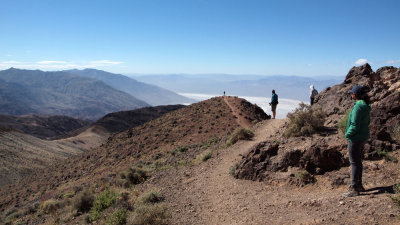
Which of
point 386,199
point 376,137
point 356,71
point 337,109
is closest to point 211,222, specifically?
point 386,199

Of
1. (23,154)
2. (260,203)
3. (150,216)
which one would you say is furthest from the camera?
(23,154)

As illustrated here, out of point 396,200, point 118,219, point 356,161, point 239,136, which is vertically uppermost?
point 356,161

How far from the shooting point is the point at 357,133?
483 cm

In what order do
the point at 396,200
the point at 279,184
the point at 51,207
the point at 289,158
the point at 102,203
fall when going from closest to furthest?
the point at 396,200 → the point at 279,184 → the point at 289,158 → the point at 102,203 → the point at 51,207

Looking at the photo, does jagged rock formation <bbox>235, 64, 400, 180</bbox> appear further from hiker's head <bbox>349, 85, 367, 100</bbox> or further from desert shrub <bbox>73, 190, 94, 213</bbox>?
desert shrub <bbox>73, 190, 94, 213</bbox>

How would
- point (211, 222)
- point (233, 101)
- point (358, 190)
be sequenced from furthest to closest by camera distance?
point (233, 101)
point (211, 222)
point (358, 190)

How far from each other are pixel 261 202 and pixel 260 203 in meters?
0.05

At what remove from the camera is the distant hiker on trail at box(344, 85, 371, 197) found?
4785mm

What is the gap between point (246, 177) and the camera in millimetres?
7535

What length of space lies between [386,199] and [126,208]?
565 cm

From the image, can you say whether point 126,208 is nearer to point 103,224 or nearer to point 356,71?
point 103,224

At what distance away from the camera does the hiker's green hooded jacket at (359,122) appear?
15.6 feet

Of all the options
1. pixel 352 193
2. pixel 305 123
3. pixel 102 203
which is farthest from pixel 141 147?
pixel 352 193

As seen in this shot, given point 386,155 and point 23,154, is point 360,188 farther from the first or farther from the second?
point 23,154
